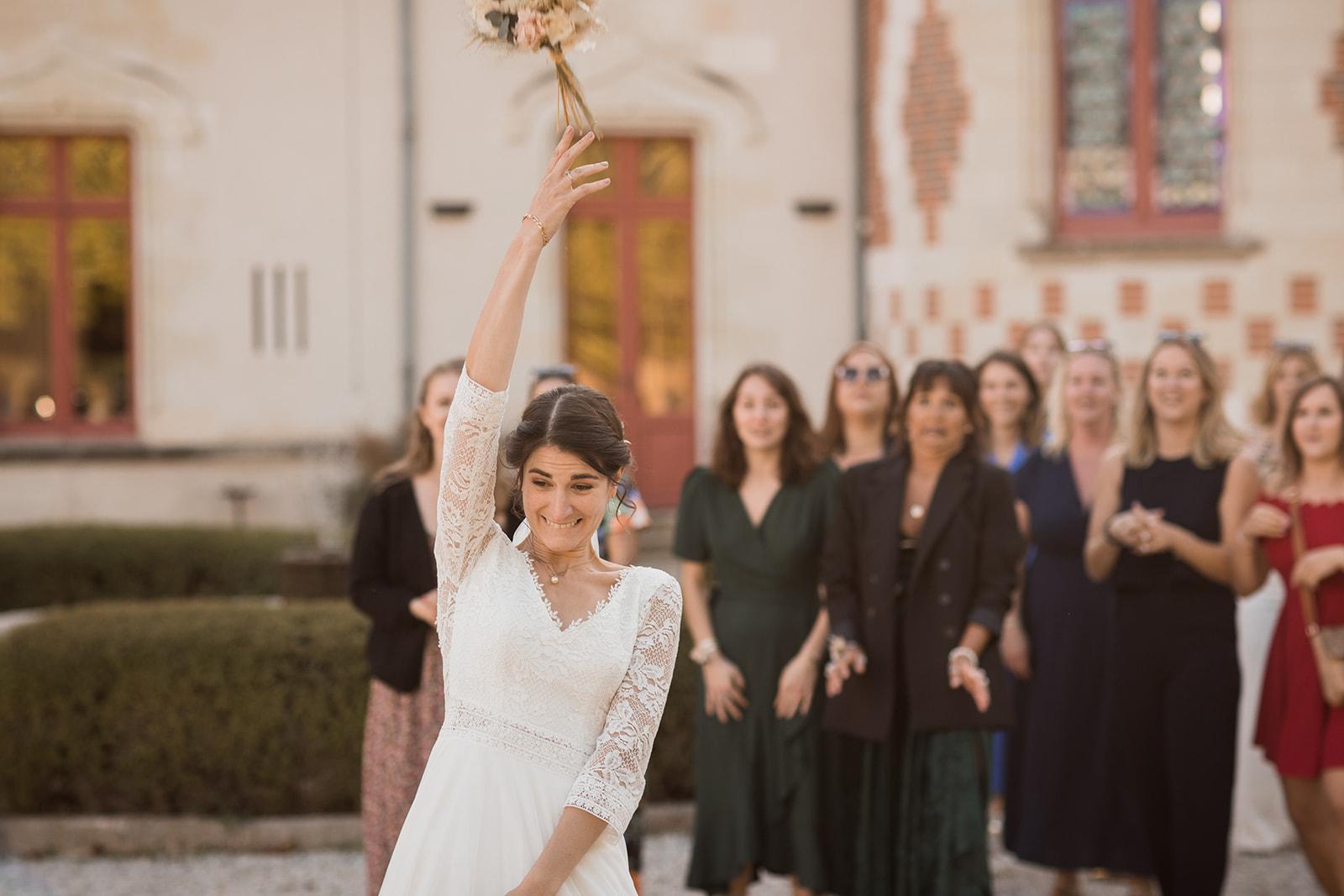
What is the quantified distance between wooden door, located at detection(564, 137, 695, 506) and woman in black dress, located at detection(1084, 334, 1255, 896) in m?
8.57

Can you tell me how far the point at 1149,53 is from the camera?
12.2 metres

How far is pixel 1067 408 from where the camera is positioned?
6676 millimetres

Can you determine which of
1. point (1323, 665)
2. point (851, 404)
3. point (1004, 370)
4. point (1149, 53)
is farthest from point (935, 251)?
point (1323, 665)

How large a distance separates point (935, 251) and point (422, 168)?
4.58m

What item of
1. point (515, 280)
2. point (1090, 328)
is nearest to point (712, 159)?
point (1090, 328)

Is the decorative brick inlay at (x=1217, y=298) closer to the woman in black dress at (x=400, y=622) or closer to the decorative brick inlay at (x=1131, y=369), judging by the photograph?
the decorative brick inlay at (x=1131, y=369)

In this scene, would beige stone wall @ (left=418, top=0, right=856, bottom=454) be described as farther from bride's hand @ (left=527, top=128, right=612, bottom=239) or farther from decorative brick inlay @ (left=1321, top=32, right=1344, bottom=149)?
bride's hand @ (left=527, top=128, right=612, bottom=239)

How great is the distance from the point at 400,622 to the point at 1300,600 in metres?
3.08

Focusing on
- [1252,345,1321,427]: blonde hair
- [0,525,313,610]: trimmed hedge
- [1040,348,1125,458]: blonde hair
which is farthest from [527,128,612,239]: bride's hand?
[0,525,313,610]: trimmed hedge

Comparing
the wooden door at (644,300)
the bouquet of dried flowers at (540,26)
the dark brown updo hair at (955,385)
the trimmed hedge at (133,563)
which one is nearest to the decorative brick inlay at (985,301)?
the wooden door at (644,300)

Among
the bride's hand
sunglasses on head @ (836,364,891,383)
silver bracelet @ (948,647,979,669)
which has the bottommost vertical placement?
silver bracelet @ (948,647,979,669)

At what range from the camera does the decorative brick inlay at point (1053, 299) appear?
1215cm

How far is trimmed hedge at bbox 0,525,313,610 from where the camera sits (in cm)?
1216

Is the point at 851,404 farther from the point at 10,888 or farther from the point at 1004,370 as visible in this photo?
the point at 10,888
